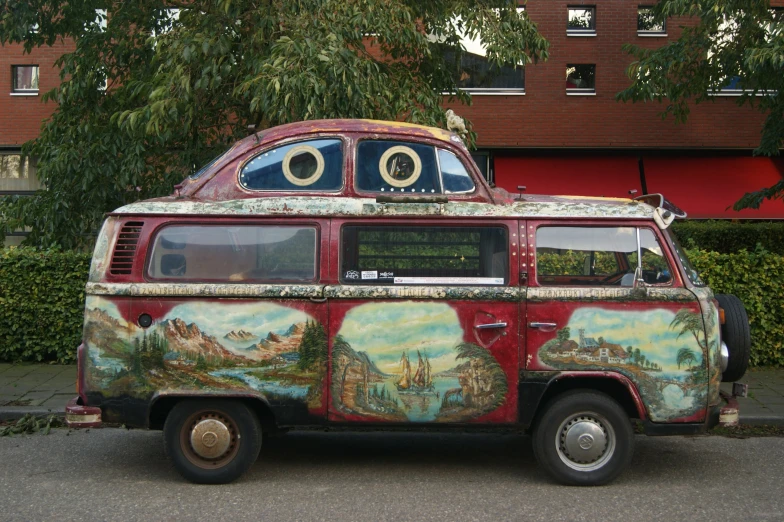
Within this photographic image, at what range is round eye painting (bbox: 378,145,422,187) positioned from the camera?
652cm

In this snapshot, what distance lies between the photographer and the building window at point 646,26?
18766mm

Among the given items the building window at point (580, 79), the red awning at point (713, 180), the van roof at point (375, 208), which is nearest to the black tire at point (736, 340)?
the van roof at point (375, 208)

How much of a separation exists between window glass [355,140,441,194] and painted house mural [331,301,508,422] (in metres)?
0.92

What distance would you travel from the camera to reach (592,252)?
638cm

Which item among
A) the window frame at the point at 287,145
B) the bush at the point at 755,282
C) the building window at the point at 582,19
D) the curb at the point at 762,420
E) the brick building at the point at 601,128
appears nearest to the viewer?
the window frame at the point at 287,145

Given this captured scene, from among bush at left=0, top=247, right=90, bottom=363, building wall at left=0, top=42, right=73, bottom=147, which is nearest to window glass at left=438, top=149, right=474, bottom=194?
bush at left=0, top=247, right=90, bottom=363

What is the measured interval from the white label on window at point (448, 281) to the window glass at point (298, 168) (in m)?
0.90

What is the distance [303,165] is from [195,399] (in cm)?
193

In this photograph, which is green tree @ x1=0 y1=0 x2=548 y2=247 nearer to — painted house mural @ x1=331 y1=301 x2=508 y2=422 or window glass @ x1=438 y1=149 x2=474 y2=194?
window glass @ x1=438 y1=149 x2=474 y2=194

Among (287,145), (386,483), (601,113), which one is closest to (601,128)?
(601,113)

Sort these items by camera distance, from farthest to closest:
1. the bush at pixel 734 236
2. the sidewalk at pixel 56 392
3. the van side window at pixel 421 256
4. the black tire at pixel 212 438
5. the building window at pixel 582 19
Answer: the building window at pixel 582 19
the bush at pixel 734 236
the sidewalk at pixel 56 392
the black tire at pixel 212 438
the van side window at pixel 421 256

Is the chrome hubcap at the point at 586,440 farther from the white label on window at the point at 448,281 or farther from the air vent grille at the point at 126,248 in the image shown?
the air vent grille at the point at 126,248

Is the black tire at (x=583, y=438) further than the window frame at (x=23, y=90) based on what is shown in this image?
No

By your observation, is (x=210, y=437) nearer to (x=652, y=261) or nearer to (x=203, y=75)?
(x=652, y=261)
